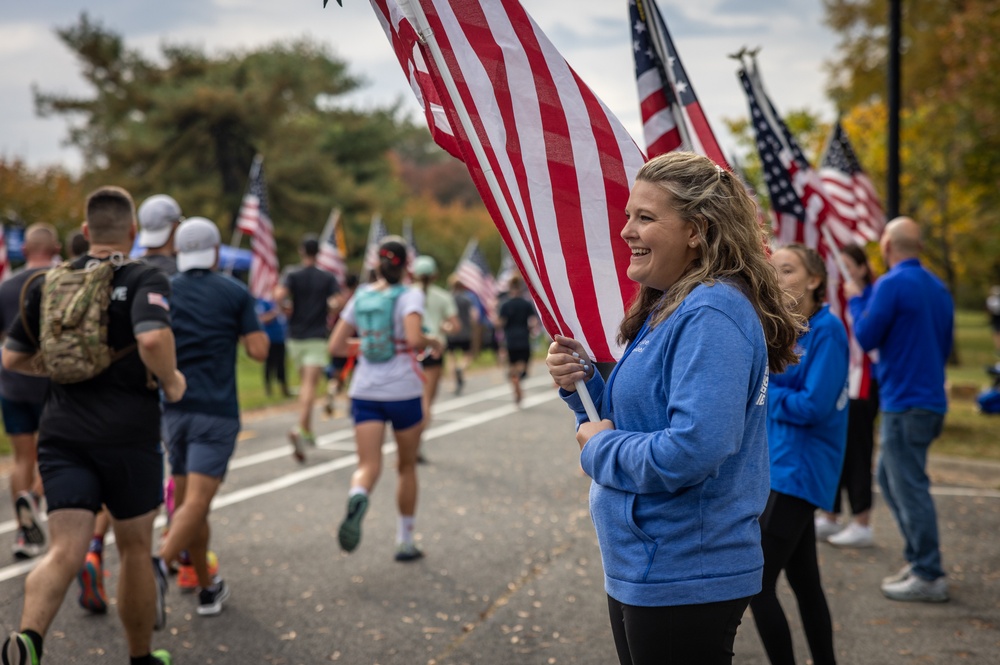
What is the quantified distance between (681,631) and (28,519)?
4749 mm

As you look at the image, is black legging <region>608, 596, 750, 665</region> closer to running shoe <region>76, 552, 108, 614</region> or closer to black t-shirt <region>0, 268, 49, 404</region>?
running shoe <region>76, 552, 108, 614</region>

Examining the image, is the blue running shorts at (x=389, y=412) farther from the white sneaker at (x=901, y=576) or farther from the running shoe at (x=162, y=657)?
the white sneaker at (x=901, y=576)

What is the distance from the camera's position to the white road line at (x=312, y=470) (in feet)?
19.6

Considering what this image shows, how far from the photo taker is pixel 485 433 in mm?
11633

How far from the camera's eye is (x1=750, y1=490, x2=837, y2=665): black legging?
3475 mm

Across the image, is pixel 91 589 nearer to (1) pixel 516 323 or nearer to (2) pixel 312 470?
(2) pixel 312 470

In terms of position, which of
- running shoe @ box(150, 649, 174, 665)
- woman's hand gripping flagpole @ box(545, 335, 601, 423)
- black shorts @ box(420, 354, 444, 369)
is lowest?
black shorts @ box(420, 354, 444, 369)

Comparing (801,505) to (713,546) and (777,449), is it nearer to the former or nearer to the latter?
(777,449)

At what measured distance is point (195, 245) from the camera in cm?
518

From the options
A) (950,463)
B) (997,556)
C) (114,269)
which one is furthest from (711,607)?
(950,463)


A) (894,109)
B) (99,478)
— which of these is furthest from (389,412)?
(894,109)

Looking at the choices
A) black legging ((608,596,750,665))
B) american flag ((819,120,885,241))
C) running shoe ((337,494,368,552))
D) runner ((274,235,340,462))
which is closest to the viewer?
black legging ((608,596,750,665))

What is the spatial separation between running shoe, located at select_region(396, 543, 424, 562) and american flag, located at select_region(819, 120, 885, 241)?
5378 millimetres

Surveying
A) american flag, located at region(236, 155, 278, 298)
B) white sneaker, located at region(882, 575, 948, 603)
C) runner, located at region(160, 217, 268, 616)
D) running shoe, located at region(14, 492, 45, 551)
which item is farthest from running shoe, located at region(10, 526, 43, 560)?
american flag, located at region(236, 155, 278, 298)
